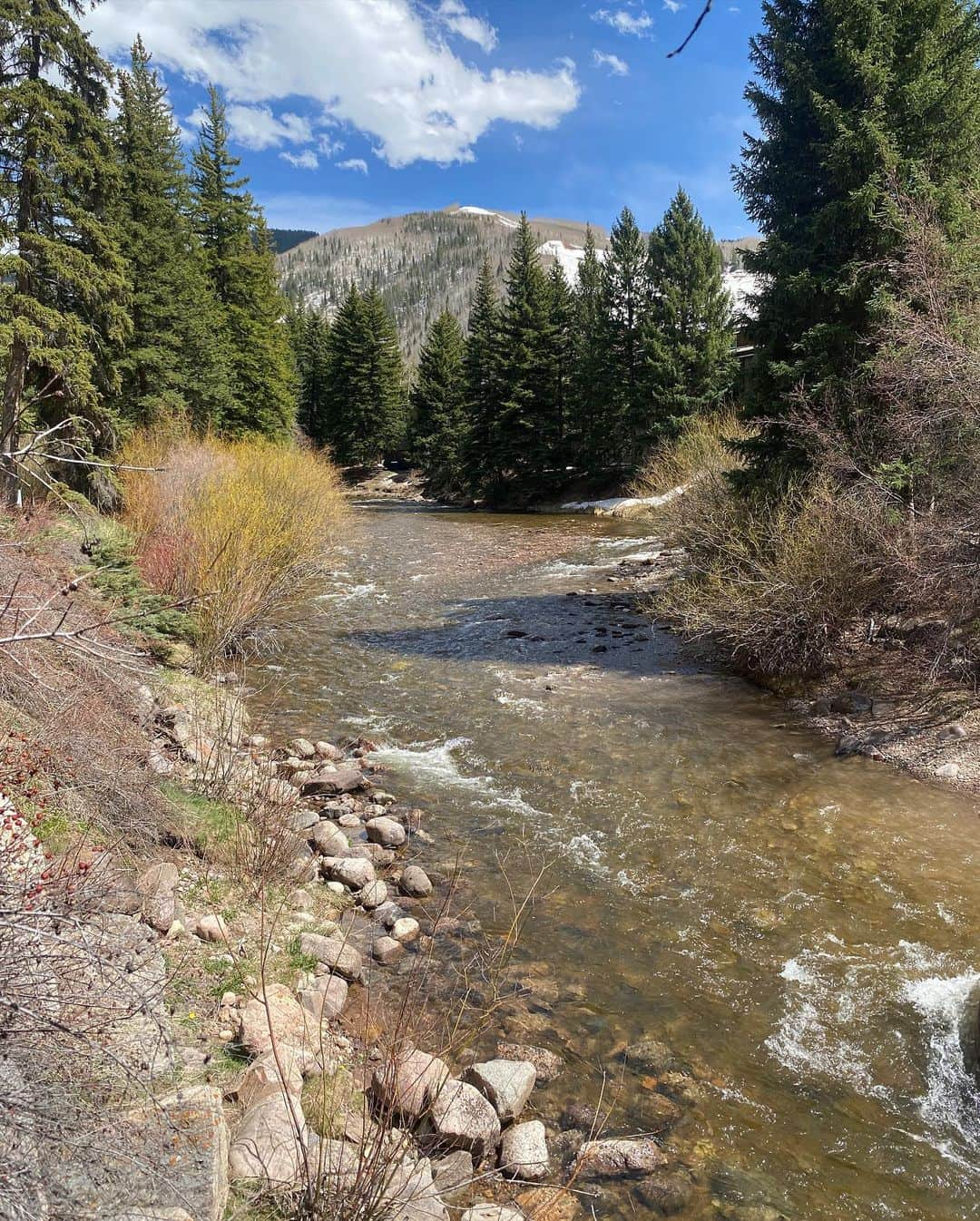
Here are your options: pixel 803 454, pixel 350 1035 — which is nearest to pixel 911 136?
pixel 803 454

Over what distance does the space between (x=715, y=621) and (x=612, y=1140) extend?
7976 mm

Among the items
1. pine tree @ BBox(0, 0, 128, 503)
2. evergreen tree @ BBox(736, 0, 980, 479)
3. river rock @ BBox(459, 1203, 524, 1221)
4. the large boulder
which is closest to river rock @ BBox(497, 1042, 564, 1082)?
river rock @ BBox(459, 1203, 524, 1221)

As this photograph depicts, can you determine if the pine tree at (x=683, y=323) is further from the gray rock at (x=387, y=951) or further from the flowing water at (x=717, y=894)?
the gray rock at (x=387, y=951)

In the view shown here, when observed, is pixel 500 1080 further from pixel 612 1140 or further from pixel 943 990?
pixel 943 990

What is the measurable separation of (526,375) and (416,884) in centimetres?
3774

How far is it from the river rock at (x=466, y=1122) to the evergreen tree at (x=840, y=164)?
10.2 meters

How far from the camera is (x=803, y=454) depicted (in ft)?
38.2

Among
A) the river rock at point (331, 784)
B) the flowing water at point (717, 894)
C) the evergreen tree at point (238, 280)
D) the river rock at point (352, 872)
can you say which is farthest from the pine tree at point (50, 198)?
the evergreen tree at point (238, 280)

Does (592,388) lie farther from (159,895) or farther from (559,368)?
(159,895)

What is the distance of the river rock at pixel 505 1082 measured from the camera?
3742 mm

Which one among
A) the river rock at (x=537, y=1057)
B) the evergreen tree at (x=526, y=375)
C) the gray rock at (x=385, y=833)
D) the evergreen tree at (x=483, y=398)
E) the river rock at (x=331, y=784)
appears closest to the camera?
the river rock at (x=537, y=1057)

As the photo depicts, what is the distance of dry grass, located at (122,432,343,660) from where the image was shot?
1081 cm

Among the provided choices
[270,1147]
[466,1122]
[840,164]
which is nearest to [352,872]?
[466,1122]

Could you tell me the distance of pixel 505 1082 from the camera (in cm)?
384
